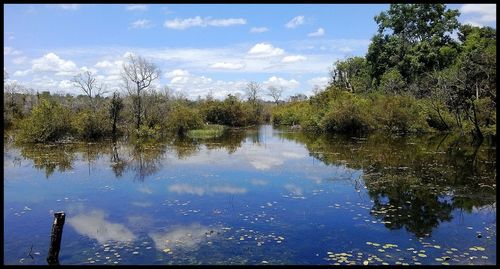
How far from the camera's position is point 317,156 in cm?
2994

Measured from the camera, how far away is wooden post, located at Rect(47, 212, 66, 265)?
9891 millimetres

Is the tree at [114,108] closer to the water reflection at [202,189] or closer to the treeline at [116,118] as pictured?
the treeline at [116,118]

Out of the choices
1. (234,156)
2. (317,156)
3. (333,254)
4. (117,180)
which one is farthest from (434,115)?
(333,254)

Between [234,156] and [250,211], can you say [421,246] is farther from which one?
[234,156]

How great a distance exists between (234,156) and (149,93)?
3045cm

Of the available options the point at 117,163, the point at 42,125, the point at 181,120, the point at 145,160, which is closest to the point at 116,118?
the point at 181,120

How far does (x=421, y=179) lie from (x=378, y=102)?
34.7 meters

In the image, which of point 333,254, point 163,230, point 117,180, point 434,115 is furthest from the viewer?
point 434,115

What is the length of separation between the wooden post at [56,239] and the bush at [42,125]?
1252 inches

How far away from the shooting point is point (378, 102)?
5328 centimetres

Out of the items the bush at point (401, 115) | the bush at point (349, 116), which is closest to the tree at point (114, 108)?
the bush at point (349, 116)

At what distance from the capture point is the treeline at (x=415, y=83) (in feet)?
140

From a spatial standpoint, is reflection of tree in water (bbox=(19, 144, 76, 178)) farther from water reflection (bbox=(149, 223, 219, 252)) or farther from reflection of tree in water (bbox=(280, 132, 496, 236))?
reflection of tree in water (bbox=(280, 132, 496, 236))

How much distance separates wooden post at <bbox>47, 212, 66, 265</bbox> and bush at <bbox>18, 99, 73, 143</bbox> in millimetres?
31804
